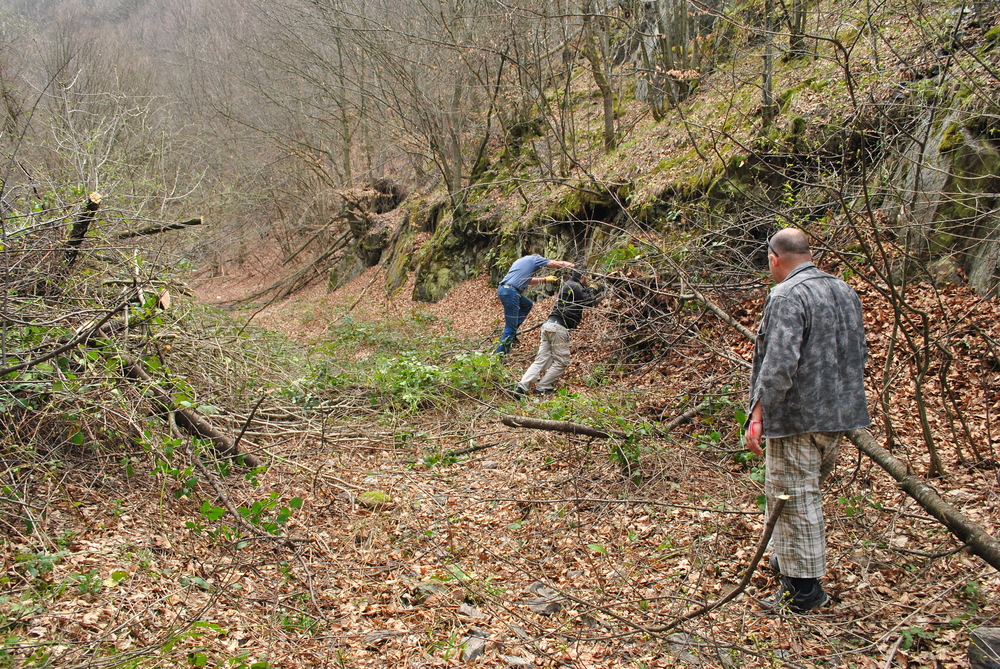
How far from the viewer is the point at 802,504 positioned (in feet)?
10.3

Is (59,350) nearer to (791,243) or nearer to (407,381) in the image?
(407,381)

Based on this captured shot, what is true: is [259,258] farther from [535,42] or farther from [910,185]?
[910,185]

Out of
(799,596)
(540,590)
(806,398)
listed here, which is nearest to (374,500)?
(540,590)

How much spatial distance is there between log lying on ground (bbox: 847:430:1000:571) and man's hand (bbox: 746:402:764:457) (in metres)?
0.82

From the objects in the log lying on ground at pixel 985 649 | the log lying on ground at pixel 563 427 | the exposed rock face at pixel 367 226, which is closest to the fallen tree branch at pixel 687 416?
the log lying on ground at pixel 563 427

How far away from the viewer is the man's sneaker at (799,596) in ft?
10.3

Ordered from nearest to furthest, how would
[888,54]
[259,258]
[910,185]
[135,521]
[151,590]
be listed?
[151,590] → [135,521] → [910,185] → [888,54] → [259,258]

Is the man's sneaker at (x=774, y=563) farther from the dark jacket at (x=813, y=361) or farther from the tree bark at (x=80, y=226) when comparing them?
the tree bark at (x=80, y=226)

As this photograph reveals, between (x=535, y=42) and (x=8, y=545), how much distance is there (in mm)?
11843

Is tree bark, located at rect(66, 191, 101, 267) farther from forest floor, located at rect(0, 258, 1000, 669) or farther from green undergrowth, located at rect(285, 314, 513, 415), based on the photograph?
green undergrowth, located at rect(285, 314, 513, 415)

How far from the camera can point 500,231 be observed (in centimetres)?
1402

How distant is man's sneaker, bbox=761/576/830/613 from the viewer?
10.3ft

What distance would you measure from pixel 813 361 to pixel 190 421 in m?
4.60

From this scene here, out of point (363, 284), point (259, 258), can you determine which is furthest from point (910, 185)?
point (259, 258)
